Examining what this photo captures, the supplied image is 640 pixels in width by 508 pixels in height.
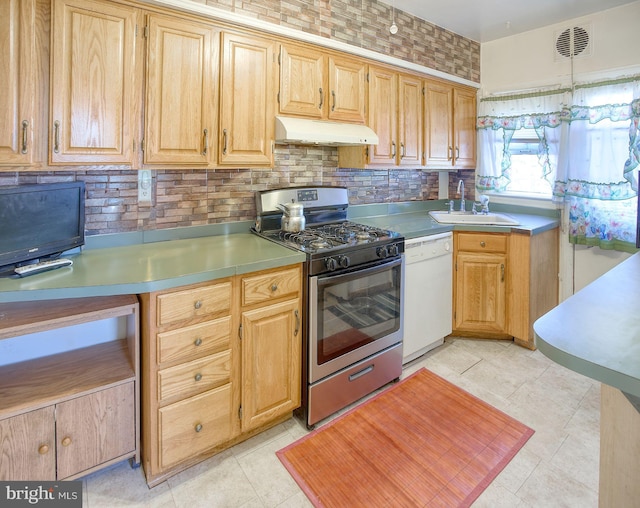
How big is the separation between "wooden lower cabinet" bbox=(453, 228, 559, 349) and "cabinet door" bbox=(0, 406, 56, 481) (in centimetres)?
271

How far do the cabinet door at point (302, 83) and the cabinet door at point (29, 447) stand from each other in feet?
6.29

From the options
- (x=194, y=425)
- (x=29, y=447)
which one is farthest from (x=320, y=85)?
(x=29, y=447)

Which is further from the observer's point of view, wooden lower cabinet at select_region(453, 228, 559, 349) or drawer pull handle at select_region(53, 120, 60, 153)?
wooden lower cabinet at select_region(453, 228, 559, 349)

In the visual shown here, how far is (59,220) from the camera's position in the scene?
1708 mm

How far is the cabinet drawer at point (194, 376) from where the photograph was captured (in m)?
1.63

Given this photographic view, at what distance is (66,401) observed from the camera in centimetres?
153

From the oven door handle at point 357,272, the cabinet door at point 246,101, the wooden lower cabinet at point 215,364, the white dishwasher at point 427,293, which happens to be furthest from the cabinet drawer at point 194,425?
the white dishwasher at point 427,293

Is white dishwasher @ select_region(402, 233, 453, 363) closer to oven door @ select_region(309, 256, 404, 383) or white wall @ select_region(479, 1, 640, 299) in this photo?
oven door @ select_region(309, 256, 404, 383)

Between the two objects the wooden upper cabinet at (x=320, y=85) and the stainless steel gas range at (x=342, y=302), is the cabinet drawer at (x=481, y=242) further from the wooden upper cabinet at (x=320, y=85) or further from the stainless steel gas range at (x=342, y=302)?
the wooden upper cabinet at (x=320, y=85)

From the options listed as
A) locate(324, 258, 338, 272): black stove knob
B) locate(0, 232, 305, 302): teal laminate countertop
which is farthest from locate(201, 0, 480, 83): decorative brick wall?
locate(324, 258, 338, 272): black stove knob

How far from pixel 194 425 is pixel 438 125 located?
289cm

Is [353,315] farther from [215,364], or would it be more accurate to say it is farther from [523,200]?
[523,200]

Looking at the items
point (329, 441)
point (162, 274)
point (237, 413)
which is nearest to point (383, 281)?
point (329, 441)

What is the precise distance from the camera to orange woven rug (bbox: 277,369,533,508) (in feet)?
5.49
